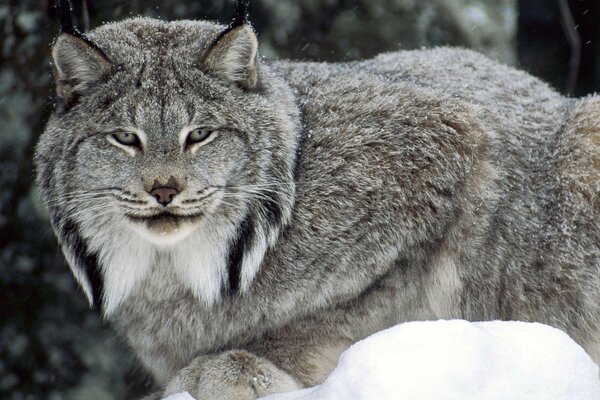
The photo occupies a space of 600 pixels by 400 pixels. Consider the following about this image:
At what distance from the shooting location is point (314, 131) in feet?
12.0

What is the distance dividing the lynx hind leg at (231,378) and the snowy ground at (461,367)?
820 mm

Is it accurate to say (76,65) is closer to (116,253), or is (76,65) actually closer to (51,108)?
(116,253)

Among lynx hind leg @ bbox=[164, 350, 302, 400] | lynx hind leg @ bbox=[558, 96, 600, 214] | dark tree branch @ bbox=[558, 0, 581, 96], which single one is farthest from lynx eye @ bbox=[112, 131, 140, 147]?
dark tree branch @ bbox=[558, 0, 581, 96]

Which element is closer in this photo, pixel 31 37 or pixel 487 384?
pixel 487 384

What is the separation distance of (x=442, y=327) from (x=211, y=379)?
1.15 metres

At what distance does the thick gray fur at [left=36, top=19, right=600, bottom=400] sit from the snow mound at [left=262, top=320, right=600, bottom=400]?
0.98 meters

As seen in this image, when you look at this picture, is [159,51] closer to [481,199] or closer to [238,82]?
[238,82]

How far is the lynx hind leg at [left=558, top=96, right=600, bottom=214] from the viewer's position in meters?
3.67

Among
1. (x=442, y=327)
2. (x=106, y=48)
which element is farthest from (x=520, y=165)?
(x=106, y=48)

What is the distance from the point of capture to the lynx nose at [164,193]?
120 inches

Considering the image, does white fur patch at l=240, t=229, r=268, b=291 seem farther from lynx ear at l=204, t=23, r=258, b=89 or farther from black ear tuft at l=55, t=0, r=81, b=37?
black ear tuft at l=55, t=0, r=81, b=37

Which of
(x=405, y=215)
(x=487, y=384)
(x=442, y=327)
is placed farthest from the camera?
(x=405, y=215)

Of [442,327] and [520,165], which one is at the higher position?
[520,165]

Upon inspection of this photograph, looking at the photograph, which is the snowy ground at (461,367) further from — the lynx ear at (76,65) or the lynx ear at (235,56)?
the lynx ear at (76,65)
